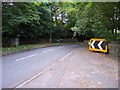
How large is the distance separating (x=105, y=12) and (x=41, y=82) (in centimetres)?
1435

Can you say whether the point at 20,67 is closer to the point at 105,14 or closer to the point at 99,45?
the point at 99,45

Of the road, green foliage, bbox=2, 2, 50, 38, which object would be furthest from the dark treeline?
the road

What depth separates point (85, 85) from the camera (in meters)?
7.39

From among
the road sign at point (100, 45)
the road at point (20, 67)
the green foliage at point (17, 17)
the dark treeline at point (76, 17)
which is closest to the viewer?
the road at point (20, 67)

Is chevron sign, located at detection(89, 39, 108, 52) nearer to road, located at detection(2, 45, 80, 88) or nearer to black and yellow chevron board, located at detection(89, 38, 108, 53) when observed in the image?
black and yellow chevron board, located at detection(89, 38, 108, 53)

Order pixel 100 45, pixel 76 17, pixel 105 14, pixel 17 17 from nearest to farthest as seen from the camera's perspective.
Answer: pixel 100 45, pixel 105 14, pixel 17 17, pixel 76 17

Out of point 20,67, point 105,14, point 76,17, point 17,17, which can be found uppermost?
point 76,17

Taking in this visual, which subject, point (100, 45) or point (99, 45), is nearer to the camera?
point (100, 45)

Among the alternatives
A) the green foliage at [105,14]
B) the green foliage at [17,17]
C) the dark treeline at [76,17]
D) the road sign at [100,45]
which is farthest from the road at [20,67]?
the green foliage at [17,17]

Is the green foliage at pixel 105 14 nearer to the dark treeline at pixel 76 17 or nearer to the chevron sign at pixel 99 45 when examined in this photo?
the dark treeline at pixel 76 17

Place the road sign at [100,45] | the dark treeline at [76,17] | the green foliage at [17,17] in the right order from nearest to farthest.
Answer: the road sign at [100,45] < the dark treeline at [76,17] < the green foliage at [17,17]

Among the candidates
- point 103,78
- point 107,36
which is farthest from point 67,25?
point 103,78

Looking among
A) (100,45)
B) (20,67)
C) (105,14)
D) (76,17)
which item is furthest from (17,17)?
(20,67)

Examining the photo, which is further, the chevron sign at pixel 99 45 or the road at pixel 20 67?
the chevron sign at pixel 99 45
